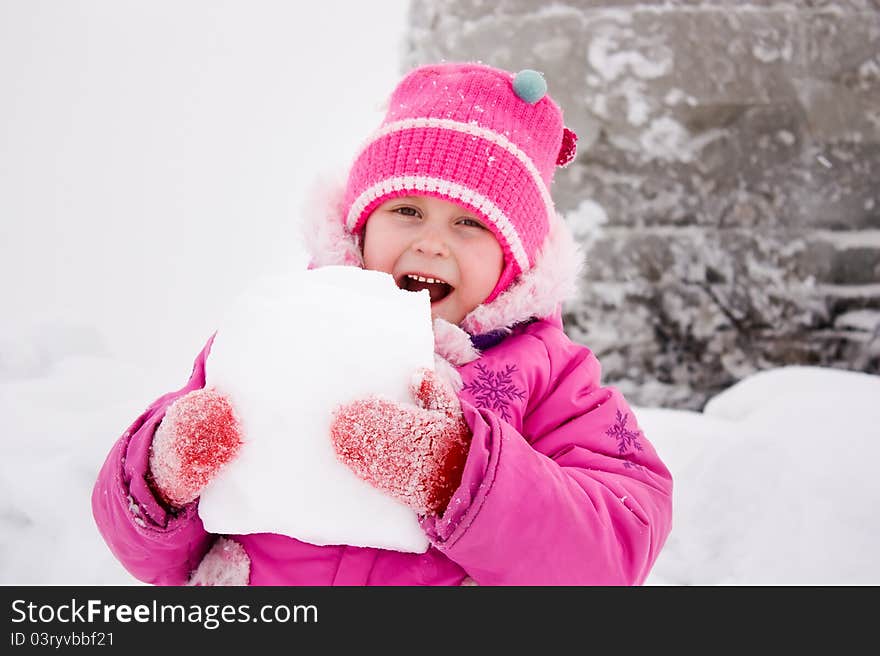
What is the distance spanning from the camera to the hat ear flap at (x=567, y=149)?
144 centimetres

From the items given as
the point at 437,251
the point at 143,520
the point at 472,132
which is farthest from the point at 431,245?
the point at 143,520

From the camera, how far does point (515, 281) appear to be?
4.11 ft

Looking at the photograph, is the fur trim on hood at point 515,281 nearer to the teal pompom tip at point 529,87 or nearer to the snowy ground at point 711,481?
the teal pompom tip at point 529,87

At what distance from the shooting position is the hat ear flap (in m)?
1.44

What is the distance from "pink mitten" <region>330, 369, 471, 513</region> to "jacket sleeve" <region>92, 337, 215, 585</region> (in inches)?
10.7

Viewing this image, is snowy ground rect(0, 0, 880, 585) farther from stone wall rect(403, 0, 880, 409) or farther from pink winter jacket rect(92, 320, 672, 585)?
pink winter jacket rect(92, 320, 672, 585)

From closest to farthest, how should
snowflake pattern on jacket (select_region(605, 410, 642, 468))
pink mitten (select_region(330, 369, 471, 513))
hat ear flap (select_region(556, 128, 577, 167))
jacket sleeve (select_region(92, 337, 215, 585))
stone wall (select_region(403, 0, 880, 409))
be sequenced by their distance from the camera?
pink mitten (select_region(330, 369, 471, 513)) → jacket sleeve (select_region(92, 337, 215, 585)) → snowflake pattern on jacket (select_region(605, 410, 642, 468)) → hat ear flap (select_region(556, 128, 577, 167)) → stone wall (select_region(403, 0, 880, 409))

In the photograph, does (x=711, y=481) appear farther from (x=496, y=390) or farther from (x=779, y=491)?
(x=496, y=390)

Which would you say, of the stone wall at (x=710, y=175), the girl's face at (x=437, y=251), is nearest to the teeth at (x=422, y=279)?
the girl's face at (x=437, y=251)

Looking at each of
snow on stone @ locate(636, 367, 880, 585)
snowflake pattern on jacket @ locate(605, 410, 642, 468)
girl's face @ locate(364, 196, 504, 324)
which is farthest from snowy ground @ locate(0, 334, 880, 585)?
girl's face @ locate(364, 196, 504, 324)

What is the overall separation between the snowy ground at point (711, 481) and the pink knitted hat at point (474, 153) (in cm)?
73

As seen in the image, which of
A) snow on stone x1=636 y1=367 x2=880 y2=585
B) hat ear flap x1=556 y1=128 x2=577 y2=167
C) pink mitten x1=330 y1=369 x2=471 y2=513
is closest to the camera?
pink mitten x1=330 y1=369 x2=471 y2=513
